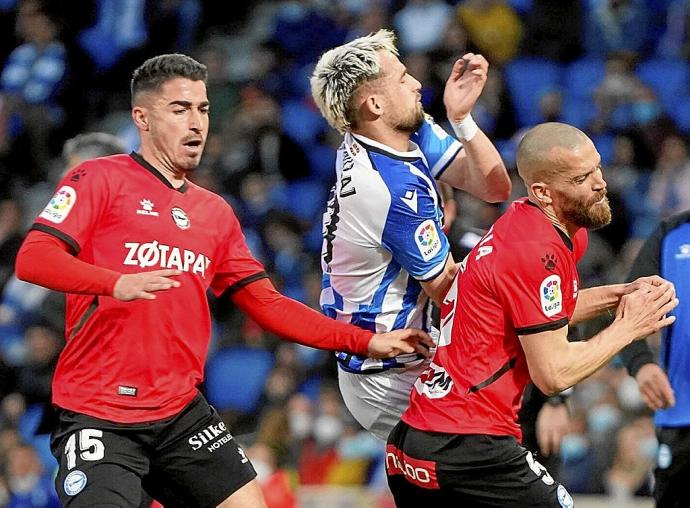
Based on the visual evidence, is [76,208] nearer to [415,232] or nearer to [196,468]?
[196,468]

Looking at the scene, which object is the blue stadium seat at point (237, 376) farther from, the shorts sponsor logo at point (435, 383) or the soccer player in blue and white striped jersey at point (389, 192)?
the shorts sponsor logo at point (435, 383)

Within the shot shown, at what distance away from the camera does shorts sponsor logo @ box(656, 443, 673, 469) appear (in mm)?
6695

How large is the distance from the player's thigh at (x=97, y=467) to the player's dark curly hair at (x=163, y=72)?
144 cm

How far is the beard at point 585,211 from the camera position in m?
5.16

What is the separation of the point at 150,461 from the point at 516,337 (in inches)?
62.4

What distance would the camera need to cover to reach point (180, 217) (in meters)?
5.64

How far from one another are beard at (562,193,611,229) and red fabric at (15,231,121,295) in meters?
1.70

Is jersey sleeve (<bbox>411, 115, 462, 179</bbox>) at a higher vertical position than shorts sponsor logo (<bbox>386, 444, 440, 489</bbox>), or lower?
higher

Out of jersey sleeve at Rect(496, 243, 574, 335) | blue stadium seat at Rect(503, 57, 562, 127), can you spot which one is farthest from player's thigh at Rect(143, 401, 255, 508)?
blue stadium seat at Rect(503, 57, 562, 127)

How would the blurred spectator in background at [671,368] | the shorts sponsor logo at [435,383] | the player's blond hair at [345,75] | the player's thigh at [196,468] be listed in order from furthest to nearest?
the blurred spectator in background at [671,368]
the player's blond hair at [345,75]
the player's thigh at [196,468]
the shorts sponsor logo at [435,383]

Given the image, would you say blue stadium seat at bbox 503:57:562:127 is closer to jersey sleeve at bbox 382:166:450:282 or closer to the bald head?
jersey sleeve at bbox 382:166:450:282

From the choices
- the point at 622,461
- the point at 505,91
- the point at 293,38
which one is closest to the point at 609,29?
the point at 505,91

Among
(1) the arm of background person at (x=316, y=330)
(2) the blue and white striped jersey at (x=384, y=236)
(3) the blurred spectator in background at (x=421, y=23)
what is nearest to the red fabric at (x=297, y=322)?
(1) the arm of background person at (x=316, y=330)

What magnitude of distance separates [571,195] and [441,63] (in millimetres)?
8151
